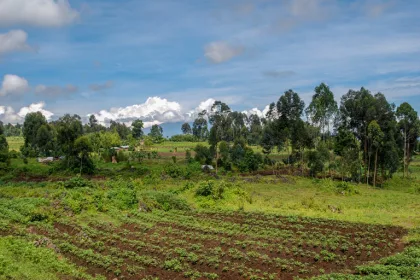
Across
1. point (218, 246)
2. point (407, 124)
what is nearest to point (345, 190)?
point (407, 124)

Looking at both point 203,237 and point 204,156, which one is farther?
point 204,156

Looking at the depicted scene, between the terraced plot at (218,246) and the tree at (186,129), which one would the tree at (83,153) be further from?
the tree at (186,129)

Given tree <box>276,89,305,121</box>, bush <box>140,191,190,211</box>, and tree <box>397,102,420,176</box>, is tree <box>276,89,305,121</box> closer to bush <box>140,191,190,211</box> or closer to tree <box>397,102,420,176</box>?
tree <box>397,102,420,176</box>

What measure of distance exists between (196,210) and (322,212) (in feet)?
28.2

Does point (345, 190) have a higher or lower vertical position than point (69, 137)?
lower

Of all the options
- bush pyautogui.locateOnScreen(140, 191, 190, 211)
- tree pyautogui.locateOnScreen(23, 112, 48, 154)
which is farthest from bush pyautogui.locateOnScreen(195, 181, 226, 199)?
tree pyautogui.locateOnScreen(23, 112, 48, 154)

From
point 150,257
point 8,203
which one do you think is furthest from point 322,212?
point 8,203

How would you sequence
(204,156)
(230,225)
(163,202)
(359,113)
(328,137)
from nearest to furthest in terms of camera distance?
1. (230,225)
2. (163,202)
3. (359,113)
4. (204,156)
5. (328,137)

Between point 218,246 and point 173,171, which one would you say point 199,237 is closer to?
point 218,246

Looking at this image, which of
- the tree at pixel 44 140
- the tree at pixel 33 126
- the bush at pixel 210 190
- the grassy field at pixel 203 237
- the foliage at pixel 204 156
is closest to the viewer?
the grassy field at pixel 203 237

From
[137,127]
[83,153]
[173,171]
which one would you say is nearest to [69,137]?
[83,153]

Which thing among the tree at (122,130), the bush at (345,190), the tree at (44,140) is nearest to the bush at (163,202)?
the bush at (345,190)

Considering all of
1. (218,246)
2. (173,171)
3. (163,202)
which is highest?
(173,171)

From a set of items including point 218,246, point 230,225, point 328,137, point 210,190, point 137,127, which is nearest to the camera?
point 218,246
